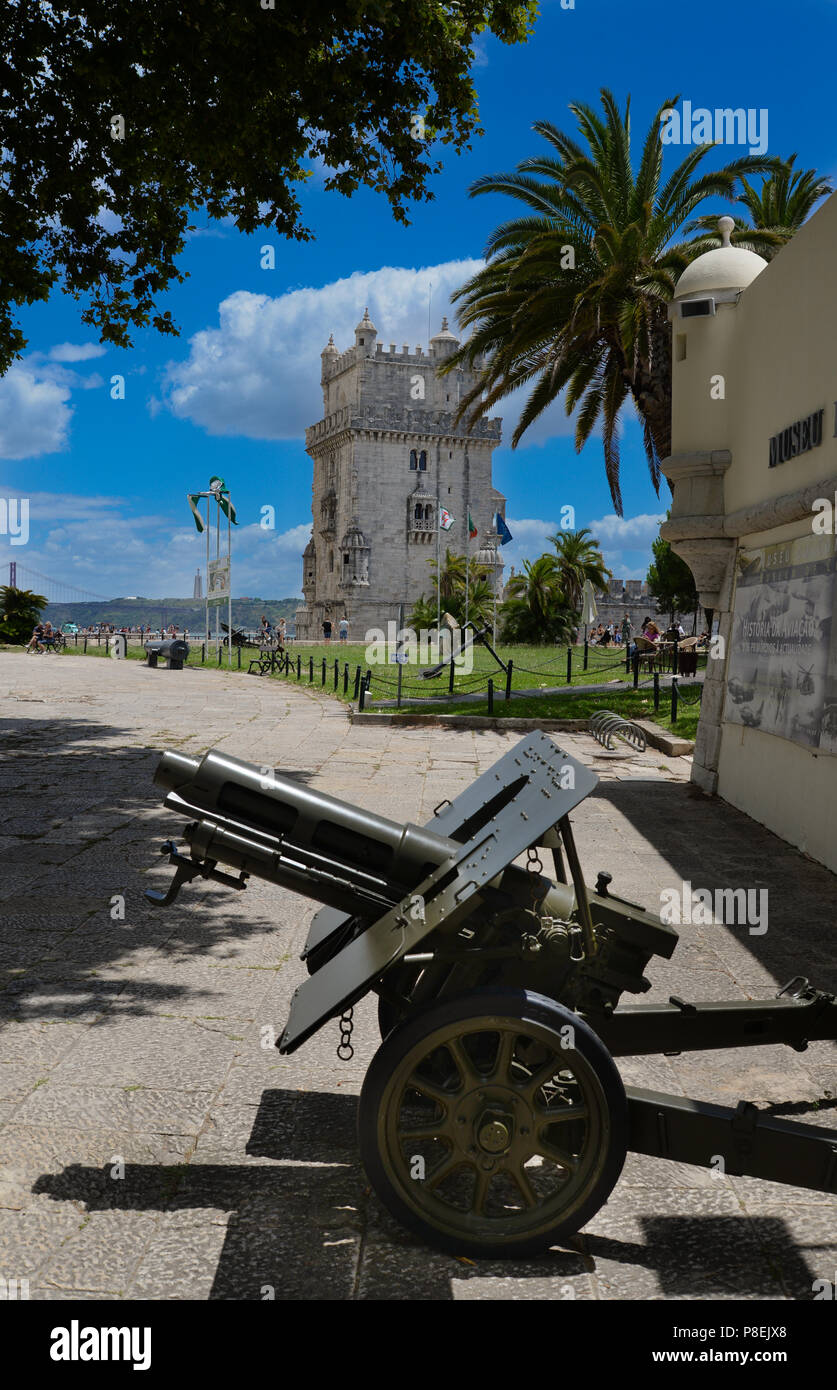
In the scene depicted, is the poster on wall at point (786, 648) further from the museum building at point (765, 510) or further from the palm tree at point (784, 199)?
the palm tree at point (784, 199)

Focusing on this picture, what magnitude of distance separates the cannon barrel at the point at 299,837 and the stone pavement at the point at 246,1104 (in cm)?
90

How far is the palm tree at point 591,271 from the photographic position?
1638 cm

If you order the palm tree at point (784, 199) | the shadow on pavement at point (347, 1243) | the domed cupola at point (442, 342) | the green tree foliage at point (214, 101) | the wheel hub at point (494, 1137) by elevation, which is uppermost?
the domed cupola at point (442, 342)

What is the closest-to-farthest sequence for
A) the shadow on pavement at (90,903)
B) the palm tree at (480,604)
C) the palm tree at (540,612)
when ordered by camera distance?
the shadow on pavement at (90,903), the palm tree at (540,612), the palm tree at (480,604)

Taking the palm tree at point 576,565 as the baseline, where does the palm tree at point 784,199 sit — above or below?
above

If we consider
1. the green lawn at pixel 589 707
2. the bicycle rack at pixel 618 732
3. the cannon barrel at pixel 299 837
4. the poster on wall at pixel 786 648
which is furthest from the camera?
the green lawn at pixel 589 707

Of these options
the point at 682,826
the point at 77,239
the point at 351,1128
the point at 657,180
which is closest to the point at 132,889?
the point at 351,1128

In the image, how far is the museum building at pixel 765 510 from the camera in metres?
7.61

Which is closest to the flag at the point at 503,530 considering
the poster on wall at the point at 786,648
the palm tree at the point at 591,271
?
the palm tree at the point at 591,271

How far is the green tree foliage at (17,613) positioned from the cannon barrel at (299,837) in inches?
1718

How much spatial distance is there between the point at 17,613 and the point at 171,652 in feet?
58.6

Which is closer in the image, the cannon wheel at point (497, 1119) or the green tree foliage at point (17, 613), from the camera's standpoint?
the cannon wheel at point (497, 1119)

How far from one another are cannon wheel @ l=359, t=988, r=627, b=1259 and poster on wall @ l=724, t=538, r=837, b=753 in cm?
511

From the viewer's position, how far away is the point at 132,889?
6344 mm
